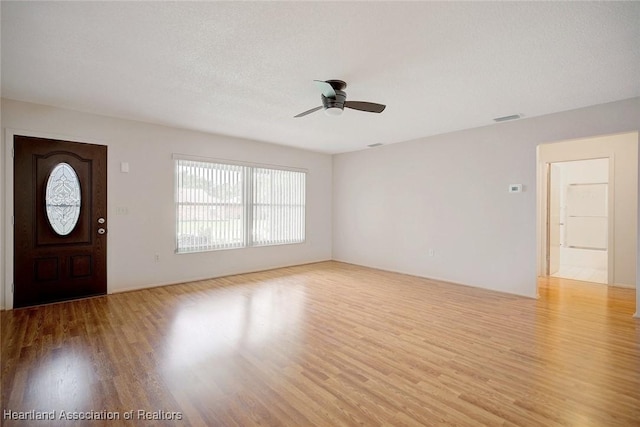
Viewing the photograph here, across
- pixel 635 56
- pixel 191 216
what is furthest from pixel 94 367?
pixel 635 56

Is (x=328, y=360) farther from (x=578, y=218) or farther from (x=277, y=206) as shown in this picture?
(x=578, y=218)

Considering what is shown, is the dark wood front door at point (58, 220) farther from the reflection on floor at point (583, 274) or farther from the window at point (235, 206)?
the reflection on floor at point (583, 274)

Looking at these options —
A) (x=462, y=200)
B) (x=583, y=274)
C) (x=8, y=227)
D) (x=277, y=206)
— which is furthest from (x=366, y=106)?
(x=583, y=274)

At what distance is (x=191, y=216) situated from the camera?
531cm

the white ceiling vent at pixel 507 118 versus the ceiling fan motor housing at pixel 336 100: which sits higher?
the white ceiling vent at pixel 507 118

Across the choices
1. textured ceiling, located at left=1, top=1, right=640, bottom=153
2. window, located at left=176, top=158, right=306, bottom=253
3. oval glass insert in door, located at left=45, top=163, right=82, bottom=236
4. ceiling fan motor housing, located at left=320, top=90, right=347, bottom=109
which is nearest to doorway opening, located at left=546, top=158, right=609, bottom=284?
textured ceiling, located at left=1, top=1, right=640, bottom=153

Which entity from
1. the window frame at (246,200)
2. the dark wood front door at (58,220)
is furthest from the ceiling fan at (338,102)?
the dark wood front door at (58,220)

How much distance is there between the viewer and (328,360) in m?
2.56

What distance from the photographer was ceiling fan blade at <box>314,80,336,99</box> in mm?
2908

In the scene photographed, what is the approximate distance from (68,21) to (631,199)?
766cm

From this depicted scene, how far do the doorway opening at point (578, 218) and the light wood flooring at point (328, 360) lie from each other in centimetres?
200

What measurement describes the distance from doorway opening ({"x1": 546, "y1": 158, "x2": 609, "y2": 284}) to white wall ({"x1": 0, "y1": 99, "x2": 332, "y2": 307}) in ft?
20.5

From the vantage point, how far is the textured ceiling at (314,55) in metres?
2.10

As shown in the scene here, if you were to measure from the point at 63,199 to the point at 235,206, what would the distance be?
2.57 m
